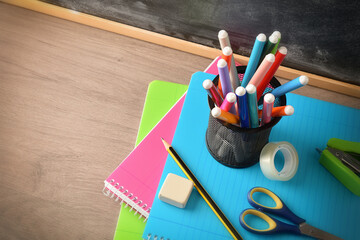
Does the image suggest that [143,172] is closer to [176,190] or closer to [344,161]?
[176,190]

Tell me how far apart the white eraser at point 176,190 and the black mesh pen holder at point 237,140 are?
0.20 feet

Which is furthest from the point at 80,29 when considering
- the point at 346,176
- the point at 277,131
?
the point at 346,176

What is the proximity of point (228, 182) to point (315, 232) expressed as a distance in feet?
0.42

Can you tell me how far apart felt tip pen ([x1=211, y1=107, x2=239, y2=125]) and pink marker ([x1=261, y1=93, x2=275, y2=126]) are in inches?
1.2

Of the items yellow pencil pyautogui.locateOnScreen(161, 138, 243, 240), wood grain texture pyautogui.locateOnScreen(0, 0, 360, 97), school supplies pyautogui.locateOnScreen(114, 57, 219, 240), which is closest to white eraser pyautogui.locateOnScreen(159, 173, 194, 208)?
yellow pencil pyautogui.locateOnScreen(161, 138, 243, 240)

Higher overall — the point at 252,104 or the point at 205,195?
the point at 252,104

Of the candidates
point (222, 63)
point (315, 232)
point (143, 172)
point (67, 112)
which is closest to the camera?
point (222, 63)

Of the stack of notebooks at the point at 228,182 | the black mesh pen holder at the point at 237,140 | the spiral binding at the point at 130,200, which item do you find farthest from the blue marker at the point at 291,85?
the spiral binding at the point at 130,200

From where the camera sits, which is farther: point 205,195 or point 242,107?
point 205,195

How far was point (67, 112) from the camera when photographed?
0.69m

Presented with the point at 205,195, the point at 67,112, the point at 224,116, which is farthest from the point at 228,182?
the point at 67,112

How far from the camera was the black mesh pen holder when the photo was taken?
15.9 inches

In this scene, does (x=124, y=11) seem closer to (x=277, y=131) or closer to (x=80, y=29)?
(x=80, y=29)

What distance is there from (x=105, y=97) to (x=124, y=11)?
18cm
